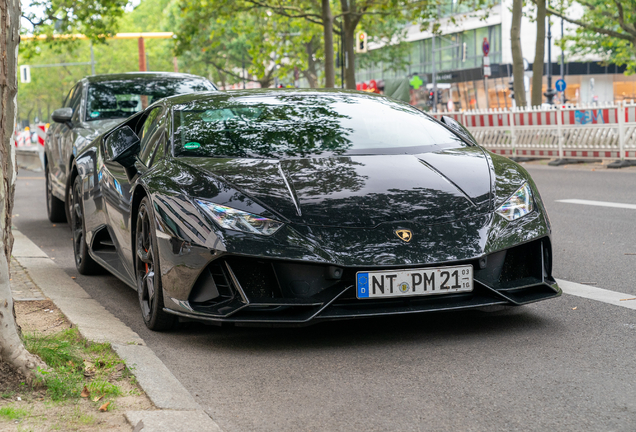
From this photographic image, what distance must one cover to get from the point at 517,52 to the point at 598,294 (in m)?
21.7

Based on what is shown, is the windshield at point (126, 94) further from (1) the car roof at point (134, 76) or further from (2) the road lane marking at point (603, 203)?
(2) the road lane marking at point (603, 203)

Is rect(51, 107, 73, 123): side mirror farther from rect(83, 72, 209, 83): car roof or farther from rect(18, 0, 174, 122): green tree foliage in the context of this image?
rect(18, 0, 174, 122): green tree foliage

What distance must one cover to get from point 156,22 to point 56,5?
63338 mm

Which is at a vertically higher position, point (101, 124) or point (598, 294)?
point (101, 124)

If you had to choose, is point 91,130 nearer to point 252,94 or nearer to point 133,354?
point 252,94

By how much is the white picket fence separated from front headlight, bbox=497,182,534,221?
13.4 m

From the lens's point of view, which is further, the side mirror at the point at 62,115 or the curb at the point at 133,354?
the side mirror at the point at 62,115

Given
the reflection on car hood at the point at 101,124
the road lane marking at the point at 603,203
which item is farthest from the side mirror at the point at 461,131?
the road lane marking at the point at 603,203

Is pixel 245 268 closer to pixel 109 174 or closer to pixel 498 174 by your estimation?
pixel 498 174

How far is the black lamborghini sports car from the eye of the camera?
12.8ft

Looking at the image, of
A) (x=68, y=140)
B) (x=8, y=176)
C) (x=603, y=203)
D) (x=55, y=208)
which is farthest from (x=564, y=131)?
(x=8, y=176)

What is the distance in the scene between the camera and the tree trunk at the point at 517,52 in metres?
25.5

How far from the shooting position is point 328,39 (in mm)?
27906

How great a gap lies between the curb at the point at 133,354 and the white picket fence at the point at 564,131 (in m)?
13.3
